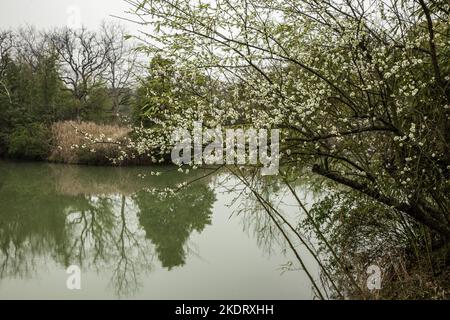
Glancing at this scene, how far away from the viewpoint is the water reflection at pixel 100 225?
5488 millimetres

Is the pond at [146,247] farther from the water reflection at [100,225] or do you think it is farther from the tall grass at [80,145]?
the tall grass at [80,145]

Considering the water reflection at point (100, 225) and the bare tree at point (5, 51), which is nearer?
the water reflection at point (100, 225)

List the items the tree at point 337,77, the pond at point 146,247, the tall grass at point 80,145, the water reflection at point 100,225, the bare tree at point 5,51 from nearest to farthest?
the tree at point 337,77 < the pond at point 146,247 < the water reflection at point 100,225 < the tall grass at point 80,145 < the bare tree at point 5,51

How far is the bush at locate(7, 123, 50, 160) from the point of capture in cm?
1644

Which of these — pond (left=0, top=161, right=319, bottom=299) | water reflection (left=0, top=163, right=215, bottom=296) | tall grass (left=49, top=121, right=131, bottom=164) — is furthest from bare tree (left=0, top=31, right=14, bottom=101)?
pond (left=0, top=161, right=319, bottom=299)

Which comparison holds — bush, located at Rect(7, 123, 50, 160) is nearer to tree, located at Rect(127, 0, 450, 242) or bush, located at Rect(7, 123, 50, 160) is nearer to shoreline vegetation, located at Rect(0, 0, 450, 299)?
shoreline vegetation, located at Rect(0, 0, 450, 299)

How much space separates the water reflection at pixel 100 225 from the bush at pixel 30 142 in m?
4.78

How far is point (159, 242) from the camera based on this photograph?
20.5 ft

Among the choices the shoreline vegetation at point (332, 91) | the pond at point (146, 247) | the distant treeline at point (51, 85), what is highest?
the distant treeline at point (51, 85)

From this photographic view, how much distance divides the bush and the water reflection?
15.7ft

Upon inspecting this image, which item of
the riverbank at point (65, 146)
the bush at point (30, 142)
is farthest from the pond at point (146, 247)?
the bush at point (30, 142)

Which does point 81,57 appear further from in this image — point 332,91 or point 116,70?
point 332,91

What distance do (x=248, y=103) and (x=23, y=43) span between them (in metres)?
26.7

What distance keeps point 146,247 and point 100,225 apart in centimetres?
184
